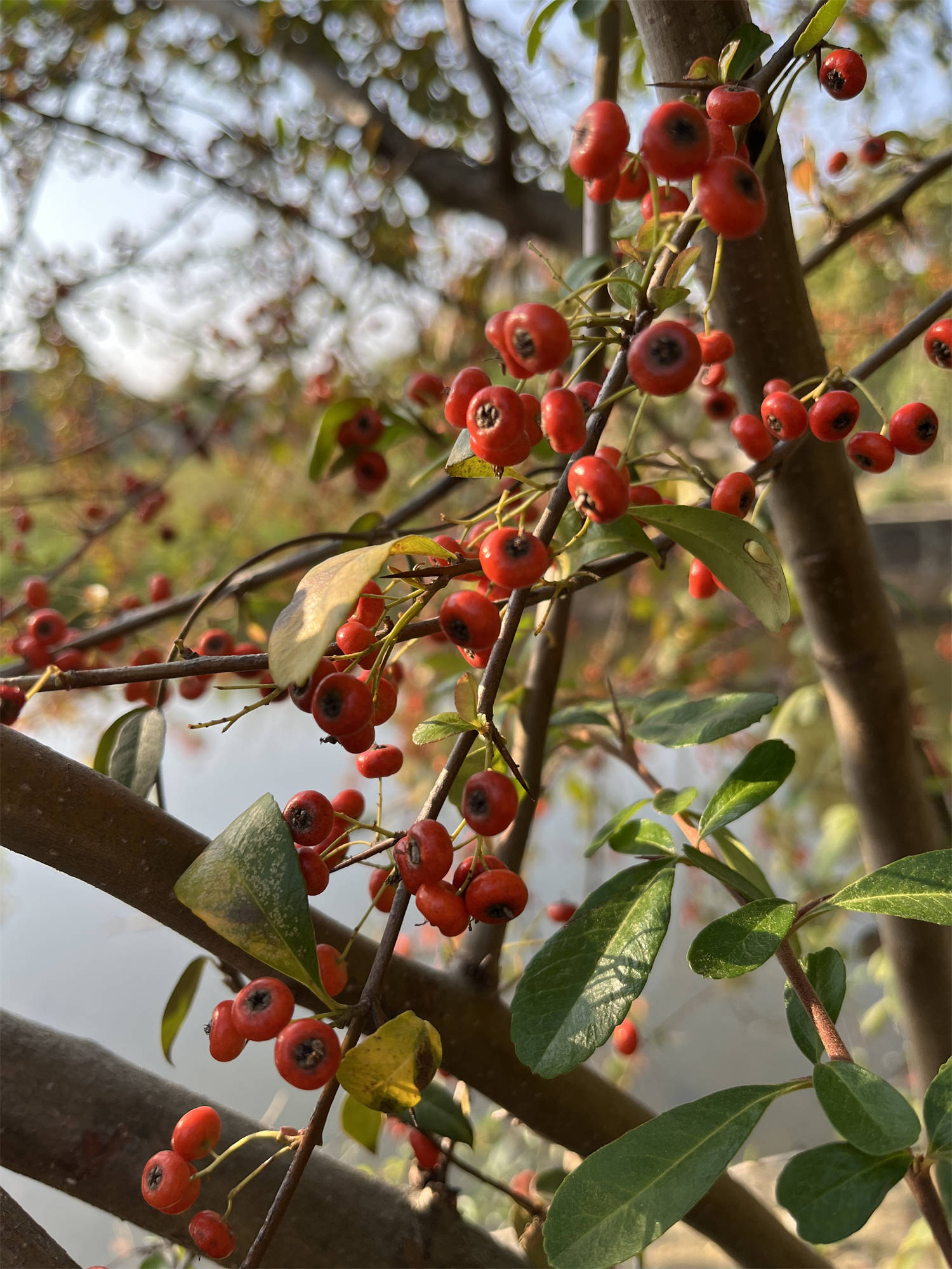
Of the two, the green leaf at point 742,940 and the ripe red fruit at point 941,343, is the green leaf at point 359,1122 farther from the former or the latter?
the ripe red fruit at point 941,343

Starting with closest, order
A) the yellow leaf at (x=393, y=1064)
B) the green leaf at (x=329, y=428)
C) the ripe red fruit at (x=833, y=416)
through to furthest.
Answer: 1. the yellow leaf at (x=393, y=1064)
2. the ripe red fruit at (x=833, y=416)
3. the green leaf at (x=329, y=428)

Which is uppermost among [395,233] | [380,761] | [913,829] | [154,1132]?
[395,233]

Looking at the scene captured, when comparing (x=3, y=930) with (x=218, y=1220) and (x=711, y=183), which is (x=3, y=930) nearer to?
(x=218, y=1220)

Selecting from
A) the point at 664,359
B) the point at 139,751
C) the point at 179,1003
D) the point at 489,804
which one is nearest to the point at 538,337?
the point at 664,359

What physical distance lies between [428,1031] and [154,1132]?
0.20m

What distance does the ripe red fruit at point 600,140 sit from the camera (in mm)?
303

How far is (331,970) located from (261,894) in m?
0.06

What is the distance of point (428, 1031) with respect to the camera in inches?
9.8

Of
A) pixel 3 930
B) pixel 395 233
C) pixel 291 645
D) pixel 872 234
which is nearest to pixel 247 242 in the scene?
pixel 395 233

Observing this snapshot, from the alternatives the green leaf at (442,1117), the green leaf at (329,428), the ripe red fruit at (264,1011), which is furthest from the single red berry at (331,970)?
the green leaf at (329,428)

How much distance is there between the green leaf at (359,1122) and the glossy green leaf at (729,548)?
0.28m

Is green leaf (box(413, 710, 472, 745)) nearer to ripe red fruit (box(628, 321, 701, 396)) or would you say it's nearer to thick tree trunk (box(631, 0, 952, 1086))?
ripe red fruit (box(628, 321, 701, 396))

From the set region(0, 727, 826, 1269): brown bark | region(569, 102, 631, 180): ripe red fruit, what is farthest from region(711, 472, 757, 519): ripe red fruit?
region(0, 727, 826, 1269): brown bark

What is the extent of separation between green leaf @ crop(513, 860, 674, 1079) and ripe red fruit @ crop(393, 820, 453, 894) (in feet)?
0.24
